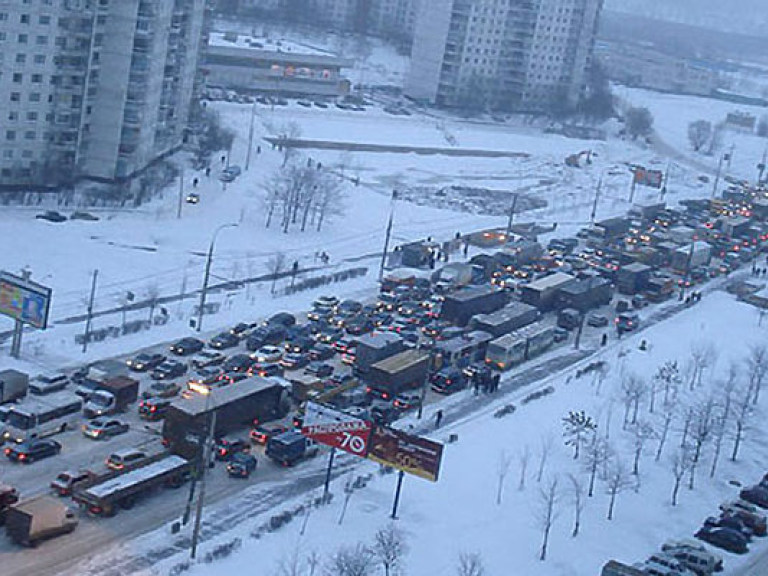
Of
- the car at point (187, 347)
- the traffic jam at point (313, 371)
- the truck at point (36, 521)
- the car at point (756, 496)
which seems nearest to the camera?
the truck at point (36, 521)

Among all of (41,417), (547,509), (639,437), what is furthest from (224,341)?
(547,509)

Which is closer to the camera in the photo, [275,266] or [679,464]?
[679,464]

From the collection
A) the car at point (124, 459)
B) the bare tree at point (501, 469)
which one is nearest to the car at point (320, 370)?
the bare tree at point (501, 469)

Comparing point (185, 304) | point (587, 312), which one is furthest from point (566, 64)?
point (185, 304)

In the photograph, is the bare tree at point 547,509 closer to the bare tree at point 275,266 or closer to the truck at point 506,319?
the truck at point 506,319

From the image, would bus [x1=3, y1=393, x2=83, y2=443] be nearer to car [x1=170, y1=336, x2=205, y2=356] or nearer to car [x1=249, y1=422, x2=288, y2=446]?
car [x1=249, y1=422, x2=288, y2=446]

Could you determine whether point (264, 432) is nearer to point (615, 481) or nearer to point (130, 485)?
point (130, 485)
